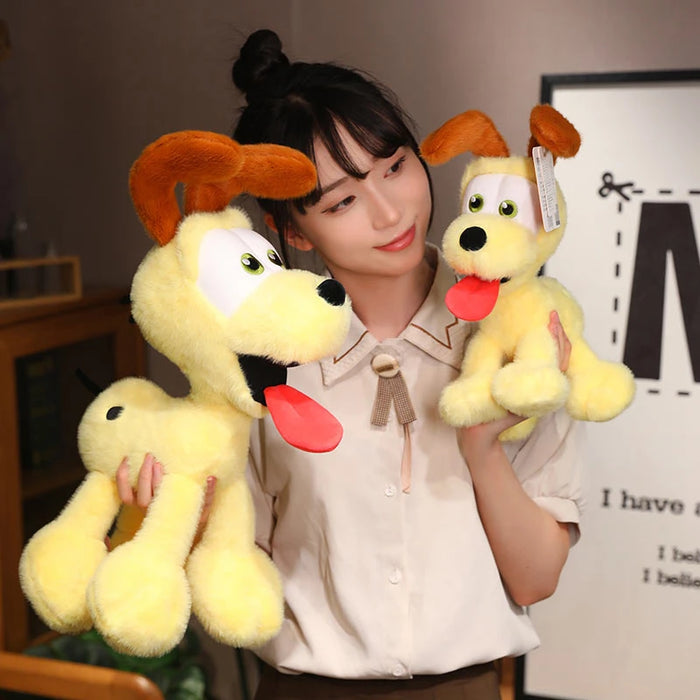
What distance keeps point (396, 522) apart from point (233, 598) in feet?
1.01

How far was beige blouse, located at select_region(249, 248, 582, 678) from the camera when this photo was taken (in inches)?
46.5

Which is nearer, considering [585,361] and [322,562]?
[585,361]

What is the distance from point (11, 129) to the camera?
1.91m

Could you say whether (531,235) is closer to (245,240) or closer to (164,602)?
(245,240)

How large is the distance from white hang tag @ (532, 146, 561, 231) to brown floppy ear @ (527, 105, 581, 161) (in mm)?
12

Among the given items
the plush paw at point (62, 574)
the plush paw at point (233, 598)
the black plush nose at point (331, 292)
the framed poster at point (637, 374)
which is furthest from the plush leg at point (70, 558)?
the framed poster at point (637, 374)

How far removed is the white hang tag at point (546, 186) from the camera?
100 cm

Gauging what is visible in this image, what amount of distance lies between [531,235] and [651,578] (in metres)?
0.88

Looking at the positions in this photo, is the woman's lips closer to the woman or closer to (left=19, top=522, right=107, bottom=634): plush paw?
the woman

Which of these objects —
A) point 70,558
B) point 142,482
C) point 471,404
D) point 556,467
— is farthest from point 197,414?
point 556,467

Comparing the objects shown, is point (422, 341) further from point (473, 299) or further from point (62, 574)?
point (62, 574)

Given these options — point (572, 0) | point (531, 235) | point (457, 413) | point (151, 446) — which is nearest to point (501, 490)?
point (457, 413)

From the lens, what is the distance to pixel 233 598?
95 centimetres

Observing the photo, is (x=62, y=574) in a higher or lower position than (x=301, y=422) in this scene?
lower
